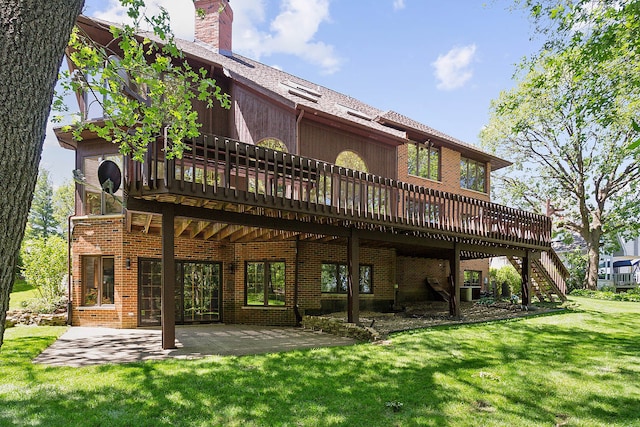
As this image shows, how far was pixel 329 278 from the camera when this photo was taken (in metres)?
14.6

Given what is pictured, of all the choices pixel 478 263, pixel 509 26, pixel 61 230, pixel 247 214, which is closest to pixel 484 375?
pixel 247 214

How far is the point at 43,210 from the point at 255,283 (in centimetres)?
3815

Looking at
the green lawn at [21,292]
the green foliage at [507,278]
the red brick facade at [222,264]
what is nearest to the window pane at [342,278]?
the red brick facade at [222,264]

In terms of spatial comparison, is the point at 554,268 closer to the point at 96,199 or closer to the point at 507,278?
the point at 507,278

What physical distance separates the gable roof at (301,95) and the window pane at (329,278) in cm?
493

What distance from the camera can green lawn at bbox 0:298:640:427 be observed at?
4.80m

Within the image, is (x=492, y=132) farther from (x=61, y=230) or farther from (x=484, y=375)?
(x=61, y=230)

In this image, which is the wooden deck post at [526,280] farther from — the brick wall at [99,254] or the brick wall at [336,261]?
the brick wall at [99,254]

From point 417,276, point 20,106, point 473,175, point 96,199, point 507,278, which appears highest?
point 473,175

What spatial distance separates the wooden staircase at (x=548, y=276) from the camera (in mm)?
17562

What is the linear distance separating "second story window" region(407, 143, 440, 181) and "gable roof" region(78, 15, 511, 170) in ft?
1.30

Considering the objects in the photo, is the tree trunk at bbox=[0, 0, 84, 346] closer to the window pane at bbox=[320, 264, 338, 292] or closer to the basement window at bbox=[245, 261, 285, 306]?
the basement window at bbox=[245, 261, 285, 306]

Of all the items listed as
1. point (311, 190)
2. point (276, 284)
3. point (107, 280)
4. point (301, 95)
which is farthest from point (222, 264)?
point (301, 95)

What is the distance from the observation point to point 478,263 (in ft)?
70.1
